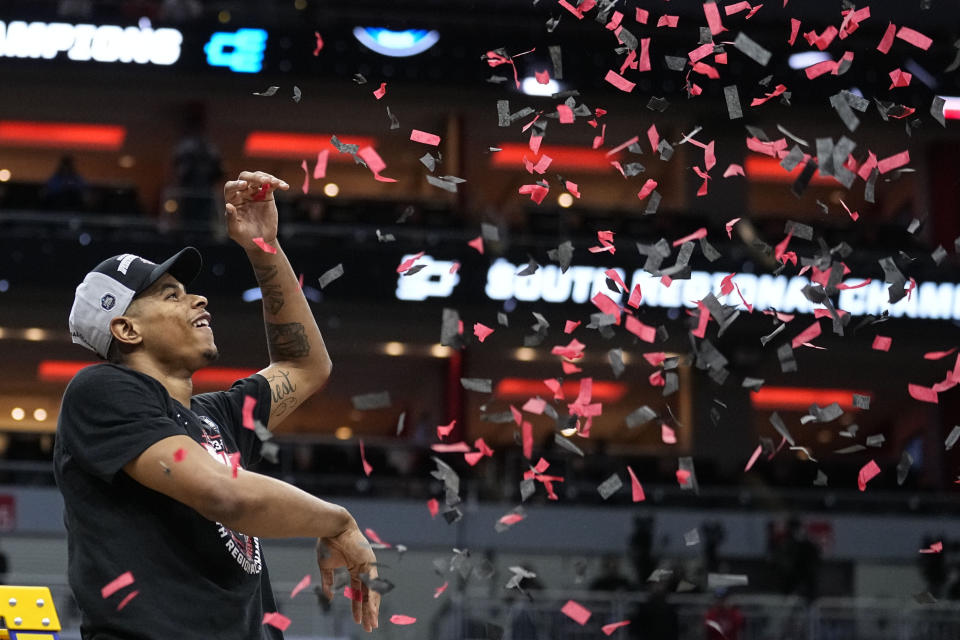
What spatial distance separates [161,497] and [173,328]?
40cm

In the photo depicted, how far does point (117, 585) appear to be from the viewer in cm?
274

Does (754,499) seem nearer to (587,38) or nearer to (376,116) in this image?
(587,38)

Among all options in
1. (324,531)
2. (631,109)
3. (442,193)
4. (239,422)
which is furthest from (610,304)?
(442,193)

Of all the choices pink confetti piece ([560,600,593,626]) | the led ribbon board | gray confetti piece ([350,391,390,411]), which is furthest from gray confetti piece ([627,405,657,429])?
the led ribbon board

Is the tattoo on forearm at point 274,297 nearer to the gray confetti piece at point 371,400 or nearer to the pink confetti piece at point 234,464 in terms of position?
the gray confetti piece at point 371,400

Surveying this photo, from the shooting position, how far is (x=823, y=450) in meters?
27.3

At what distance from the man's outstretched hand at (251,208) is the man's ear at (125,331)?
357 millimetres

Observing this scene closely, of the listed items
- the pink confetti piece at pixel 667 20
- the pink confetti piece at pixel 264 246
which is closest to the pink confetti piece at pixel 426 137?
the pink confetti piece at pixel 264 246

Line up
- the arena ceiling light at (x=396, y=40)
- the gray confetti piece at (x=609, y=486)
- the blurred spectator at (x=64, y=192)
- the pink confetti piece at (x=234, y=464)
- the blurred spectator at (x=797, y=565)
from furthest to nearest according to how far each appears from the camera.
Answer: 1. the arena ceiling light at (x=396, y=40)
2. the blurred spectator at (x=64, y=192)
3. the blurred spectator at (x=797, y=565)
4. the gray confetti piece at (x=609, y=486)
5. the pink confetti piece at (x=234, y=464)

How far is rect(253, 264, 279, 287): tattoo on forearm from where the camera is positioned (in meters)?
3.56

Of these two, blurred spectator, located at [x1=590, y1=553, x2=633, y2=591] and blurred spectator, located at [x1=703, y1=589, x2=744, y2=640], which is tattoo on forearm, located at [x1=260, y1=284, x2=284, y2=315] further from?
blurred spectator, located at [x1=590, y1=553, x2=633, y2=591]

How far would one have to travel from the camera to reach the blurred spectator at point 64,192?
18.7 metres

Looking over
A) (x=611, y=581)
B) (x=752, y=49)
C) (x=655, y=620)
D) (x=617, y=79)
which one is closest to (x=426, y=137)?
(x=752, y=49)

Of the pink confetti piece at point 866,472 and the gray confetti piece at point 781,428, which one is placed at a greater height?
the gray confetti piece at point 781,428
